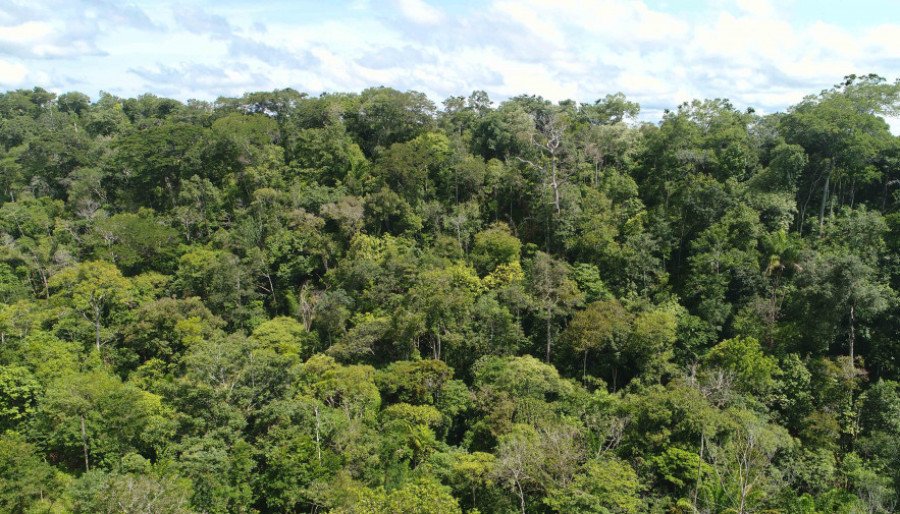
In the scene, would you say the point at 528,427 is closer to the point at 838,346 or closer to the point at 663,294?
the point at 663,294

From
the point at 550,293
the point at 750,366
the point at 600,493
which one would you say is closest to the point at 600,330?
the point at 550,293

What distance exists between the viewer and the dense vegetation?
2041cm

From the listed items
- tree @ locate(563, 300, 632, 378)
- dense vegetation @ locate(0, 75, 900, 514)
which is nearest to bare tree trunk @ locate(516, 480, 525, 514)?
dense vegetation @ locate(0, 75, 900, 514)

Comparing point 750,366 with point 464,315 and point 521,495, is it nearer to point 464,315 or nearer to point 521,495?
point 521,495

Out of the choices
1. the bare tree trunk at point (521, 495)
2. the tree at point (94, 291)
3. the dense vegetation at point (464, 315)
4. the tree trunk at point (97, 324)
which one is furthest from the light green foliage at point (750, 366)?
the tree at point (94, 291)

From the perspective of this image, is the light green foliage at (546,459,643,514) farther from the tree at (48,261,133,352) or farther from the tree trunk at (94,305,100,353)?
the tree at (48,261,133,352)

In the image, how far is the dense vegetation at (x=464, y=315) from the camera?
20406mm

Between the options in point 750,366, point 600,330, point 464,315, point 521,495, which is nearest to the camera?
point 521,495

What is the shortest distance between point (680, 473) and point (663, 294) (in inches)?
426

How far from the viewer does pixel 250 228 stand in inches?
1394

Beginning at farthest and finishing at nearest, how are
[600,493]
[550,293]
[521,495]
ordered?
[550,293]
[521,495]
[600,493]

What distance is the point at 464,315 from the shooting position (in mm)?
28422

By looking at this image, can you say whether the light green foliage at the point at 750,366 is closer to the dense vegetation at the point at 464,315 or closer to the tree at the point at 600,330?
the dense vegetation at the point at 464,315

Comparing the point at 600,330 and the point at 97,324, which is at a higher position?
the point at 600,330
